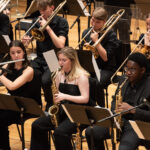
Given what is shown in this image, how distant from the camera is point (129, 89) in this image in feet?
12.4

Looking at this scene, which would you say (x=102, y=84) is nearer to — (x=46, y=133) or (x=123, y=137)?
(x=46, y=133)

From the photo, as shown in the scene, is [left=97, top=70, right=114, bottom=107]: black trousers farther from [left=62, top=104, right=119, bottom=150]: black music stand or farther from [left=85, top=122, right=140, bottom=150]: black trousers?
[left=62, top=104, right=119, bottom=150]: black music stand

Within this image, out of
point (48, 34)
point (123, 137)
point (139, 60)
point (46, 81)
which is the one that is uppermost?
point (48, 34)

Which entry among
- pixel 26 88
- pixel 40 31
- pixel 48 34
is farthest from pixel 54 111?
pixel 48 34

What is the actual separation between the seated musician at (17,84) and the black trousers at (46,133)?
0.74 feet

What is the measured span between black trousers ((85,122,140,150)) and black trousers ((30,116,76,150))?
213 millimetres

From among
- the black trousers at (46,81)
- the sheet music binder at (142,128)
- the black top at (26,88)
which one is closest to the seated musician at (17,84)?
the black top at (26,88)

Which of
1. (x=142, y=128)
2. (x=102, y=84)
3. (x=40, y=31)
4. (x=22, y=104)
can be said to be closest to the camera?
(x=142, y=128)

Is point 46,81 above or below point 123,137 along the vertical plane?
above

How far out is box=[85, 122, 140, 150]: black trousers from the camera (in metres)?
3.53

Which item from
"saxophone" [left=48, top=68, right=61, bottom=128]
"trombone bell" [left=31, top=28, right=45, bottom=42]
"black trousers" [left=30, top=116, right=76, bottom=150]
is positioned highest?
"trombone bell" [left=31, top=28, right=45, bottom=42]

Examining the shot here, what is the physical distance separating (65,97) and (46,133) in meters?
0.51

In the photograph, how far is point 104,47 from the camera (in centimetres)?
496

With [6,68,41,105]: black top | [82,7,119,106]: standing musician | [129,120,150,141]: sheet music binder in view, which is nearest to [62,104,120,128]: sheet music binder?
[129,120,150,141]: sheet music binder
